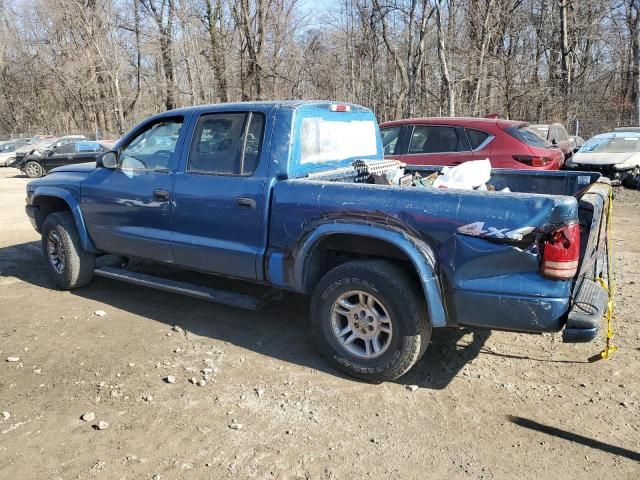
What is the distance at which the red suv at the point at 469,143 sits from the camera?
26.7 feet

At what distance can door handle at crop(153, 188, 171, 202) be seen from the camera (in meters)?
4.75

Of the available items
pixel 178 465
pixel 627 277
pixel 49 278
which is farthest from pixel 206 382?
pixel 627 277

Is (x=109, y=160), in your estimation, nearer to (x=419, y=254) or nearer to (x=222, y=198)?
(x=222, y=198)

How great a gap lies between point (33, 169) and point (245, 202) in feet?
63.5

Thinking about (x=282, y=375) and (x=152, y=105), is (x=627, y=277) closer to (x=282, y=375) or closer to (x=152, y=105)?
(x=282, y=375)

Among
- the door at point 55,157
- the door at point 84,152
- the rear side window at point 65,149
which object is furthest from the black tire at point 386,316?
the rear side window at point 65,149

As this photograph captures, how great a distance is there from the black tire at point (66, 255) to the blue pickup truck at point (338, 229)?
17 mm

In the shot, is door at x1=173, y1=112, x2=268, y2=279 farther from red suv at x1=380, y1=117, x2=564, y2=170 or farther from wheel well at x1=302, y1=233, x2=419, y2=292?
red suv at x1=380, y1=117, x2=564, y2=170

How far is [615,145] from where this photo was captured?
525 inches

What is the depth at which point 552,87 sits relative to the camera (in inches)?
936

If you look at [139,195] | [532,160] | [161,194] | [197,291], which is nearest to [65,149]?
[139,195]

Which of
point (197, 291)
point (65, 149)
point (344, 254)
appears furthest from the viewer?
point (65, 149)

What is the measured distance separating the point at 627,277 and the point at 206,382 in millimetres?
4619

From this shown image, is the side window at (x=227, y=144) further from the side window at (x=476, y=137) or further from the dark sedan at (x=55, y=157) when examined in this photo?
the dark sedan at (x=55, y=157)
